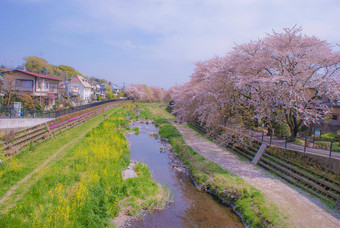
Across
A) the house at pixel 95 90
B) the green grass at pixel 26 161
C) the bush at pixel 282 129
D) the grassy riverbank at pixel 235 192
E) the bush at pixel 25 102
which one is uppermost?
the house at pixel 95 90

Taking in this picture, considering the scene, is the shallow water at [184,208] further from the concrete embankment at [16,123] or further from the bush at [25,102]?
the bush at [25,102]

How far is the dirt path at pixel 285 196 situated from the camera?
25.9ft

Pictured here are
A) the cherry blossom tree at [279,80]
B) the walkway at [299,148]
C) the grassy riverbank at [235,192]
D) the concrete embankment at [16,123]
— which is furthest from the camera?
the concrete embankment at [16,123]

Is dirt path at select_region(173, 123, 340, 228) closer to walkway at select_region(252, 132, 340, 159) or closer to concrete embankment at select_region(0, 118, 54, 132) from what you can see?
walkway at select_region(252, 132, 340, 159)

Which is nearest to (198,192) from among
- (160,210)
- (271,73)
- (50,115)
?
(160,210)

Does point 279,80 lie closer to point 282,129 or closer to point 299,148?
point 299,148

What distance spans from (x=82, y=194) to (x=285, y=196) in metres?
8.27

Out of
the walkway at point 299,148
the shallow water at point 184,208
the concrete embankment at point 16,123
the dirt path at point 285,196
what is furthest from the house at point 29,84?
the walkway at point 299,148

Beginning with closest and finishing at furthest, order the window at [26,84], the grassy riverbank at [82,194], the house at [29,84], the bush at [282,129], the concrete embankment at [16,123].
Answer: the grassy riverbank at [82,194] < the bush at [282,129] < the concrete embankment at [16,123] < the house at [29,84] < the window at [26,84]

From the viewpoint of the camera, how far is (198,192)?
11.4 m

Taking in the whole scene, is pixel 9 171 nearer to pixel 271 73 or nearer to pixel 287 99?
pixel 287 99

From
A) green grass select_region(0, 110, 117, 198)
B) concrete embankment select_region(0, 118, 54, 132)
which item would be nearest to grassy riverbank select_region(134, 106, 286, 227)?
green grass select_region(0, 110, 117, 198)

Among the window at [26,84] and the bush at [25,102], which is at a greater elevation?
the window at [26,84]

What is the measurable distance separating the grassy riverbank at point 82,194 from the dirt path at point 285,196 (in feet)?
15.9
